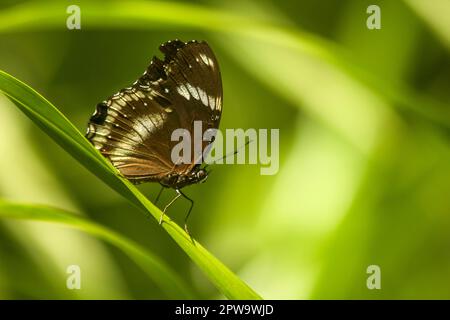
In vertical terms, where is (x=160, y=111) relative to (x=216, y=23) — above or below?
below

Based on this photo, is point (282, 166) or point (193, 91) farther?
point (282, 166)

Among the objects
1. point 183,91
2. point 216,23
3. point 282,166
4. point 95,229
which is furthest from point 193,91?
point 282,166

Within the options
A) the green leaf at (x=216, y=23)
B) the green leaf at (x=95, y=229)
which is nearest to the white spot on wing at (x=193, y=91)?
→ the green leaf at (x=216, y=23)

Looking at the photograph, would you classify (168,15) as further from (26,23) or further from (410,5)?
(410,5)

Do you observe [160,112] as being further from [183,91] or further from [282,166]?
[282,166]

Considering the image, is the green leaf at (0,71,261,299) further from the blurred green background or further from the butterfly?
the blurred green background

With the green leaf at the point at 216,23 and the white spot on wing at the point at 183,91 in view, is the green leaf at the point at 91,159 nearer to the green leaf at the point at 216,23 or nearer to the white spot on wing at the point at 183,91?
the white spot on wing at the point at 183,91
